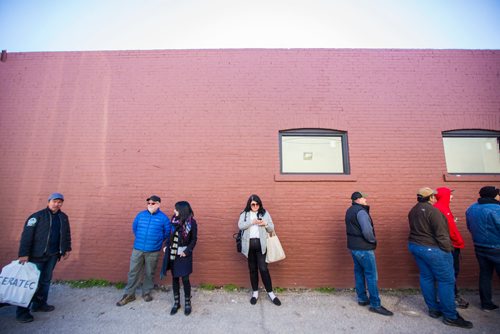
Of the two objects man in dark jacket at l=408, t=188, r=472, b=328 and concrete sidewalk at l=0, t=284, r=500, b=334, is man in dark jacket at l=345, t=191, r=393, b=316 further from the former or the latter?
man in dark jacket at l=408, t=188, r=472, b=328

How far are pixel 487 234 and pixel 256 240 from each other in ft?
11.7

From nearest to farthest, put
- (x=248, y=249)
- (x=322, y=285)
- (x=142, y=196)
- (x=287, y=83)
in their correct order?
(x=248, y=249) < (x=322, y=285) < (x=142, y=196) < (x=287, y=83)

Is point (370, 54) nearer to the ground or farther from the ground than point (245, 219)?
farther from the ground

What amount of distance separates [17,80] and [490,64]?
10.9m

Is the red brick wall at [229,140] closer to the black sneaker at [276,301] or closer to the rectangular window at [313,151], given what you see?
the rectangular window at [313,151]

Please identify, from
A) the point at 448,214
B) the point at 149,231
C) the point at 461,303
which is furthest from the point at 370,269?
the point at 149,231

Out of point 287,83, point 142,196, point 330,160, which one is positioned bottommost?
point 142,196

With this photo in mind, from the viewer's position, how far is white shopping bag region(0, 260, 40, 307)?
3.15 meters

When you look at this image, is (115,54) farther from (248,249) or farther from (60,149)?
(248,249)

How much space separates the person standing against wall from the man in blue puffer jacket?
16.9 ft

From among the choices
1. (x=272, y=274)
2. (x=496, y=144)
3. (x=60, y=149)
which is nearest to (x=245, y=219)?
(x=272, y=274)

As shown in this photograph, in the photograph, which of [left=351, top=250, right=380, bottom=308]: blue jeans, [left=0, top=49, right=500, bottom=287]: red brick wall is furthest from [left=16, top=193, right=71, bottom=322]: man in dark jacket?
[left=351, top=250, right=380, bottom=308]: blue jeans

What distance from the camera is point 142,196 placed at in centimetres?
475

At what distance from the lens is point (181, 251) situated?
3.59 m
